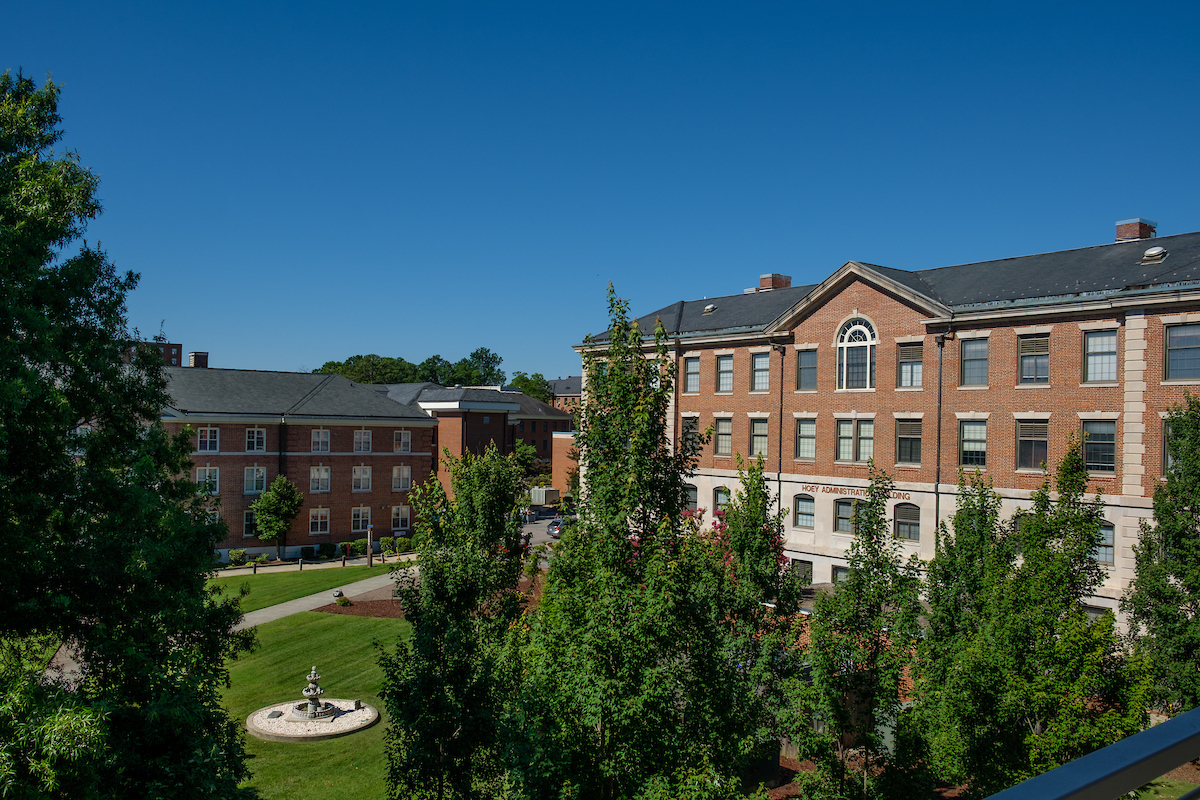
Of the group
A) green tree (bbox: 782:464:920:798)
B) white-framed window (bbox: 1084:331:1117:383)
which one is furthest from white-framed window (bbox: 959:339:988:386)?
green tree (bbox: 782:464:920:798)

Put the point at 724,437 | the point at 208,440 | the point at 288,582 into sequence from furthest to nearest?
the point at 208,440 → the point at 288,582 → the point at 724,437

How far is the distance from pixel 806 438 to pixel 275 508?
112ft

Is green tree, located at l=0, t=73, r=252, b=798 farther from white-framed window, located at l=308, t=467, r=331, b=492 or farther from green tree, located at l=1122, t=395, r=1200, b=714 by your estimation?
white-framed window, located at l=308, t=467, r=331, b=492

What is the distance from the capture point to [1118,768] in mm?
1698

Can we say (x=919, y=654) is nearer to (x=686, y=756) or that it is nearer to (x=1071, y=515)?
(x=1071, y=515)

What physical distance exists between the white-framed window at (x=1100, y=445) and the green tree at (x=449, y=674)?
2398 centimetres

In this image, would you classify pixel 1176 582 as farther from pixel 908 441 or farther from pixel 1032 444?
pixel 908 441

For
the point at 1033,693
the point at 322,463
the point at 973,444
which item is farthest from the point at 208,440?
the point at 1033,693

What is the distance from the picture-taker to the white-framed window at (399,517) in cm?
5972

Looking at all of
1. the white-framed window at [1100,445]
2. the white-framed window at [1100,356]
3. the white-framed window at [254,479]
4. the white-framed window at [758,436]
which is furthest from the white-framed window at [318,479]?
the white-framed window at [1100,356]

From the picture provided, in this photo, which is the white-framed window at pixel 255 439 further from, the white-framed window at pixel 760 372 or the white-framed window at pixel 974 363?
the white-framed window at pixel 974 363

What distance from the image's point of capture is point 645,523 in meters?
12.5

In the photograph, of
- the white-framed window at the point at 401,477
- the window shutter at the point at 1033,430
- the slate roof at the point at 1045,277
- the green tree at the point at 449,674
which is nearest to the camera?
the green tree at the point at 449,674

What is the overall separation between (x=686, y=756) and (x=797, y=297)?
33.8 metres
